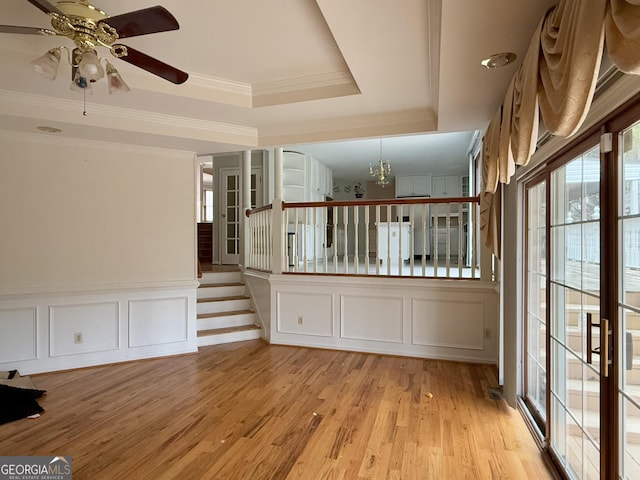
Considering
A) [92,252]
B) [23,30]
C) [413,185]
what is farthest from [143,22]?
[413,185]

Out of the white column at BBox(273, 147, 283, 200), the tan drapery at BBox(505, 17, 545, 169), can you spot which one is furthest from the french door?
the white column at BBox(273, 147, 283, 200)

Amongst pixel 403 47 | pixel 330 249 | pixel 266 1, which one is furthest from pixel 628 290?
pixel 330 249

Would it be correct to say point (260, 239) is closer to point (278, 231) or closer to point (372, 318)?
point (278, 231)

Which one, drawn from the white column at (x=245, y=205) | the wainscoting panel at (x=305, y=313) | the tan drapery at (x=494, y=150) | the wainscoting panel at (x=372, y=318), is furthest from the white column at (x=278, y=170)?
the tan drapery at (x=494, y=150)

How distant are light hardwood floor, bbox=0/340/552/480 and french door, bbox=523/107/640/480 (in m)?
0.44

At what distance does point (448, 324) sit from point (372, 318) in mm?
863

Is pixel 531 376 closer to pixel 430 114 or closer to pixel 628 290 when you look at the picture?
pixel 628 290

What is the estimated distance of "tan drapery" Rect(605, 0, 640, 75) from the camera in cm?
91

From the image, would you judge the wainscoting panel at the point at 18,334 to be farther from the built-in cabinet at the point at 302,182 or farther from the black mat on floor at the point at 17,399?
the built-in cabinet at the point at 302,182

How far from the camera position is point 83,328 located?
12.9 feet

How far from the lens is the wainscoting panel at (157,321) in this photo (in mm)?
4188

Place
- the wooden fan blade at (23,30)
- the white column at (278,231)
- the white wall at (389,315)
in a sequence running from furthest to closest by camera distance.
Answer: the white column at (278,231) < the white wall at (389,315) < the wooden fan blade at (23,30)

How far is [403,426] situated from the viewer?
2658 millimetres

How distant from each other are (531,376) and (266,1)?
130 inches
